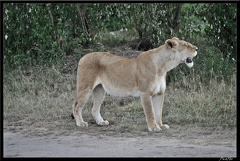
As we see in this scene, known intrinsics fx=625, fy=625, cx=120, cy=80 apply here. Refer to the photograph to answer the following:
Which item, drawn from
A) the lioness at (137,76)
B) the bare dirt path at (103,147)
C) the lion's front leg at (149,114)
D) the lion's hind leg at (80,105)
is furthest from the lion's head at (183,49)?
the lion's hind leg at (80,105)

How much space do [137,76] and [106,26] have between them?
5231mm

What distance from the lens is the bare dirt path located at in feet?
26.1

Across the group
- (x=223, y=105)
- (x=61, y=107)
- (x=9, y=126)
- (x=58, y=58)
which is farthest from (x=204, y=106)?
(x=58, y=58)

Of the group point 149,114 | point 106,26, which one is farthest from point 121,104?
point 106,26

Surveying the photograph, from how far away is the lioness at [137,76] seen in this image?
9.23 meters

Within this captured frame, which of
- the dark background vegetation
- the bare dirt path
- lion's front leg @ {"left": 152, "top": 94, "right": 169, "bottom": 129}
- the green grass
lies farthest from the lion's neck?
the dark background vegetation

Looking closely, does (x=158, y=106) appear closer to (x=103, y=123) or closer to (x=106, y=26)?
(x=103, y=123)

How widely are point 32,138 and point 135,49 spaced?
5858 millimetres

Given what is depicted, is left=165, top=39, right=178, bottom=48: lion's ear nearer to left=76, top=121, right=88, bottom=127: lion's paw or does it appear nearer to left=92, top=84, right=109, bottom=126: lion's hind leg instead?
left=92, top=84, right=109, bottom=126: lion's hind leg

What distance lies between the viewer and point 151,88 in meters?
9.20

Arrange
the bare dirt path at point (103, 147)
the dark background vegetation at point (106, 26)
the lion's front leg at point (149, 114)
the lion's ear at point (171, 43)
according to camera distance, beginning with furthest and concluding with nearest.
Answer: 1. the dark background vegetation at point (106, 26)
2. the lion's ear at point (171, 43)
3. the lion's front leg at point (149, 114)
4. the bare dirt path at point (103, 147)

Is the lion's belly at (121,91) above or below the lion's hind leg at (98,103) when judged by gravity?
above

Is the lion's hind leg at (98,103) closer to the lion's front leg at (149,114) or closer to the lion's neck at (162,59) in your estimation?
the lion's front leg at (149,114)

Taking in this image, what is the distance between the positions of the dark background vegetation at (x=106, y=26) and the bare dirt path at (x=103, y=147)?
376 centimetres
